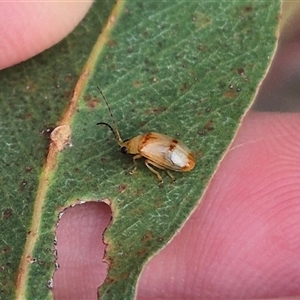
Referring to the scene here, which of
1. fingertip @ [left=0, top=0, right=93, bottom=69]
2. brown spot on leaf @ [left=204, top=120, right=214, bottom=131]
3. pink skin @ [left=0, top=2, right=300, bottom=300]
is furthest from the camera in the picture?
pink skin @ [left=0, top=2, right=300, bottom=300]

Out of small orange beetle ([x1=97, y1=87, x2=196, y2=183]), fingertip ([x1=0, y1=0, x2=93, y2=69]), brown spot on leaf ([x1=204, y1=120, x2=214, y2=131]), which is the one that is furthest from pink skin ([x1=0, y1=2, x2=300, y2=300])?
fingertip ([x1=0, y1=0, x2=93, y2=69])

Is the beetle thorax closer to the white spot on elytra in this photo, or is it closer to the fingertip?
the white spot on elytra

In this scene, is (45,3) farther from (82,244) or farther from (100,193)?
(82,244)

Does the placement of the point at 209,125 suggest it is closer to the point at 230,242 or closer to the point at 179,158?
the point at 179,158

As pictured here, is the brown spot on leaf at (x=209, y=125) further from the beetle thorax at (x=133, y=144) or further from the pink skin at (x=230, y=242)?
the pink skin at (x=230, y=242)

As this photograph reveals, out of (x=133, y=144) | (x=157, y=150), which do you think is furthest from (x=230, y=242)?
(x=133, y=144)

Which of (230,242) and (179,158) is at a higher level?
(179,158)
